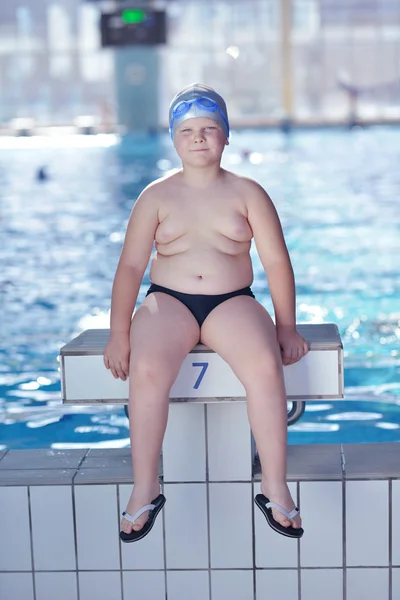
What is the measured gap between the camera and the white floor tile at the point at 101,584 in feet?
6.98

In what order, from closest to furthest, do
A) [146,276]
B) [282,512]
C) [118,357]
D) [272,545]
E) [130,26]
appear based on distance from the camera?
[282,512] < [118,357] < [272,545] < [146,276] < [130,26]

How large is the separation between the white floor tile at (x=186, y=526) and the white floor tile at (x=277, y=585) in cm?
14

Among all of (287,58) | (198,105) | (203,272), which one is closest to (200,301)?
(203,272)

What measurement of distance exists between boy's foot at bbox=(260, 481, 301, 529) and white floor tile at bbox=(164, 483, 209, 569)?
22 cm

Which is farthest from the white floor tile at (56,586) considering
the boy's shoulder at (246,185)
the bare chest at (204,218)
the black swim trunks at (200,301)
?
the boy's shoulder at (246,185)

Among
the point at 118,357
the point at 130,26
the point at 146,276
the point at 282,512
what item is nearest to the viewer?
the point at 282,512

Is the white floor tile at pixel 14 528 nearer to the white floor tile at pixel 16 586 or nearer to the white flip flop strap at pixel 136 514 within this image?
the white floor tile at pixel 16 586

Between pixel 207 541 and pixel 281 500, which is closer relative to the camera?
pixel 281 500

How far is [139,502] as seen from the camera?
1.92 metres

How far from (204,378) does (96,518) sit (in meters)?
0.41

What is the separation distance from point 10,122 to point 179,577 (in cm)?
3310

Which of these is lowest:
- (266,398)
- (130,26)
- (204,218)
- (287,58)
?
(266,398)

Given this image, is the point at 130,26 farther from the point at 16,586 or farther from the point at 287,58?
the point at 16,586

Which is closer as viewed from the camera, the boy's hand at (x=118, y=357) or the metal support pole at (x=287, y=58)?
the boy's hand at (x=118, y=357)
